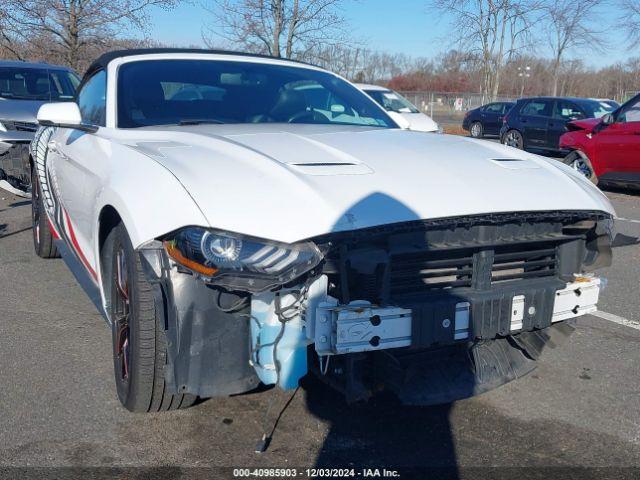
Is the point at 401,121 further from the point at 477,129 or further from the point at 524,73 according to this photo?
the point at 524,73

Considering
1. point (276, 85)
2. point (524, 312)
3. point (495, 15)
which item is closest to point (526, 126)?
point (495, 15)

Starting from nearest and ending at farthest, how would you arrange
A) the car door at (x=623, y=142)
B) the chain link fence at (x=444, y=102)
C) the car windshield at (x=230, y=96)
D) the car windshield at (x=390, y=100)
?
the car windshield at (x=230, y=96) → the car door at (x=623, y=142) → the car windshield at (x=390, y=100) → the chain link fence at (x=444, y=102)

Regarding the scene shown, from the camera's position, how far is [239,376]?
2.69 meters

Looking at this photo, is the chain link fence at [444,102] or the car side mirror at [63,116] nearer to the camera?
the car side mirror at [63,116]

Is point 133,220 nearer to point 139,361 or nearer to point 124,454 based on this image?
point 139,361

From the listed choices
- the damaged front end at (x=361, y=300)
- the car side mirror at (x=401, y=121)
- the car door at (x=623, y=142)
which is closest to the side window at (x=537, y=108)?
the car door at (x=623, y=142)

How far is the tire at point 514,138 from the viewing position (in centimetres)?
1825

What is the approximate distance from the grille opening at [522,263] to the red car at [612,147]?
7.65 meters

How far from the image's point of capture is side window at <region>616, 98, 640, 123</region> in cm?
1012

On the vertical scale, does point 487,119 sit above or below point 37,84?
below

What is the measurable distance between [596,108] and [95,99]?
15277 millimetres

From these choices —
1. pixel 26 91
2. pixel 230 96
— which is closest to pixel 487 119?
pixel 26 91

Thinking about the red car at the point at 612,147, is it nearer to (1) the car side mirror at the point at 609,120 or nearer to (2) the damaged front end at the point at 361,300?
(1) the car side mirror at the point at 609,120

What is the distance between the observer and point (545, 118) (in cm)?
1759
